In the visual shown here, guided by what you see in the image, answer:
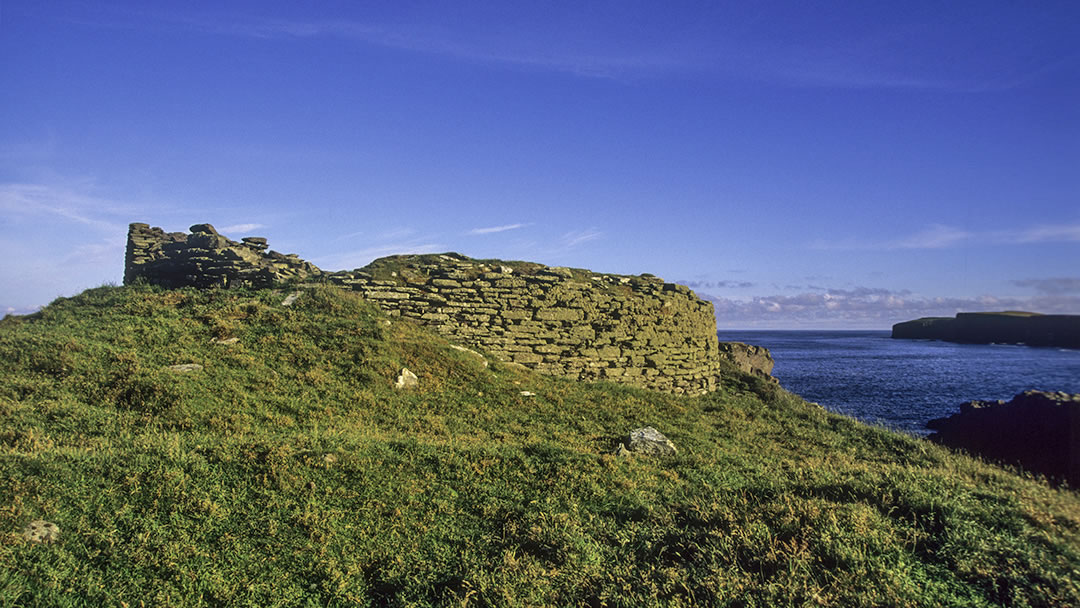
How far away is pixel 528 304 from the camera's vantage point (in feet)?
57.2

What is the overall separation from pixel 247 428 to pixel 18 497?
3.50 meters

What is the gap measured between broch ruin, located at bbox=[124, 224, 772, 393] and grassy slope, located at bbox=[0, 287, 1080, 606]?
5107mm

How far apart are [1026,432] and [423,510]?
2686 cm

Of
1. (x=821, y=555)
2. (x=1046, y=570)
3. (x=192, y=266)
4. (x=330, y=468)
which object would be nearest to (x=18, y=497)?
(x=330, y=468)

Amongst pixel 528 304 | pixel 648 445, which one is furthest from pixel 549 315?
pixel 648 445

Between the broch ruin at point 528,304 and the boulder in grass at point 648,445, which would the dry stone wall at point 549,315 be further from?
the boulder in grass at point 648,445

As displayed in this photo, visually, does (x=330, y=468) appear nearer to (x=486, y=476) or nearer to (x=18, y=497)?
(x=486, y=476)

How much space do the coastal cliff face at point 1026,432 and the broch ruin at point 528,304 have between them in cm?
1142

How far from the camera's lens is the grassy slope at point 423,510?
482 cm

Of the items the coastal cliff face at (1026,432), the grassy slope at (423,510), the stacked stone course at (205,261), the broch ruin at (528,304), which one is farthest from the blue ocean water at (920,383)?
the stacked stone course at (205,261)

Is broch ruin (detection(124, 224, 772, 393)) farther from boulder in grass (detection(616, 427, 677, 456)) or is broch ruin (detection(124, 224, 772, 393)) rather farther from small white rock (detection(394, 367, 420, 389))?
boulder in grass (detection(616, 427, 677, 456))

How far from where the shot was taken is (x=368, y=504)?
21.9 ft

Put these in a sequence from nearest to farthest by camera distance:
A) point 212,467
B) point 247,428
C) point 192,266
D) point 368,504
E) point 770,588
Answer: point 770,588 < point 368,504 < point 212,467 < point 247,428 < point 192,266

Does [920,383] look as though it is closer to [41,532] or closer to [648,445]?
[648,445]
